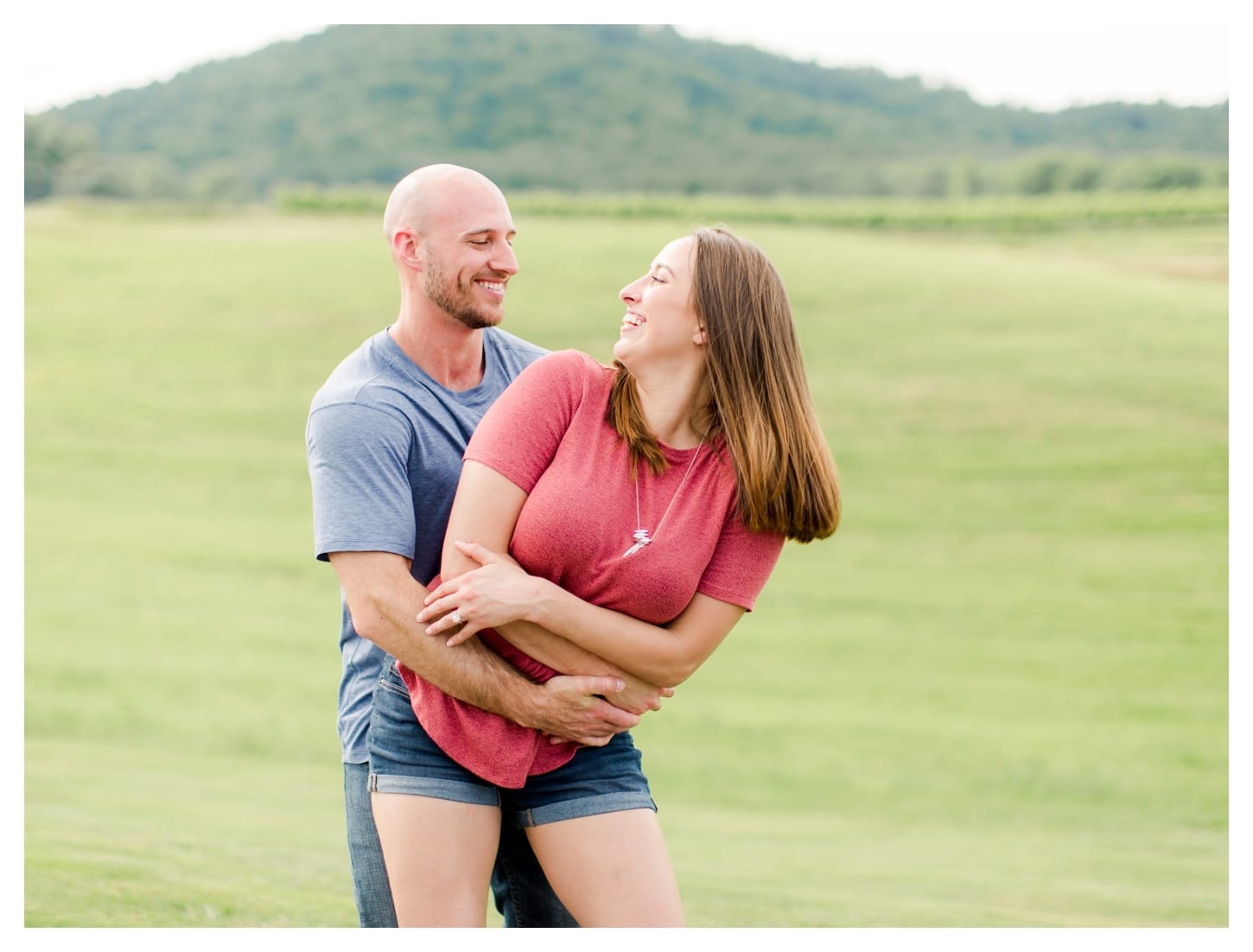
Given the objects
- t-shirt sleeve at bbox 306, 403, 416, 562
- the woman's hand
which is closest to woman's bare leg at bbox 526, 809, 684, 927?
the woman's hand

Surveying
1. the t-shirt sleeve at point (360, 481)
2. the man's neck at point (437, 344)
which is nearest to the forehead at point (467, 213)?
the man's neck at point (437, 344)

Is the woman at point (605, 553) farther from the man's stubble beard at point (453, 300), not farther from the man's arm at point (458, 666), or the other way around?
the man's stubble beard at point (453, 300)

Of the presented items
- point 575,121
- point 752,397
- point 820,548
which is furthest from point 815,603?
point 575,121

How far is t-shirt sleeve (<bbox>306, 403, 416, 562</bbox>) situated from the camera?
103 inches

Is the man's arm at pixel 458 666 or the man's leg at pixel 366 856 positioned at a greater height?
the man's arm at pixel 458 666

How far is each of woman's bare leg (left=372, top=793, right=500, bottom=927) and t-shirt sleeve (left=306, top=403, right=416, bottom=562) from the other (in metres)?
0.54

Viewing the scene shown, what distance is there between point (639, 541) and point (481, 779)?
623 mm

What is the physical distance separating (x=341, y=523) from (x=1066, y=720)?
13.8m

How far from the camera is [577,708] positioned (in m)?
2.67

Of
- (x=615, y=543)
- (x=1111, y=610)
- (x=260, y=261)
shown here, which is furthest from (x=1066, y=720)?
(x=260, y=261)

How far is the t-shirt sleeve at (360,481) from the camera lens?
8.56 ft

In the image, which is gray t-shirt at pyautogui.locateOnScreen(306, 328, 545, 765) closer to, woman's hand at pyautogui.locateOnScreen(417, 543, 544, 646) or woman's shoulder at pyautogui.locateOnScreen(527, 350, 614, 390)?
woman's hand at pyautogui.locateOnScreen(417, 543, 544, 646)

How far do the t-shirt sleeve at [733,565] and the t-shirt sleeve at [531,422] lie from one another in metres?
0.41

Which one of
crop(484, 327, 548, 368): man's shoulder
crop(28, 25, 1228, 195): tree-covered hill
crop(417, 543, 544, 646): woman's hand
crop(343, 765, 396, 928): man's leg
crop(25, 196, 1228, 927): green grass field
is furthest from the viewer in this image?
crop(28, 25, 1228, 195): tree-covered hill
